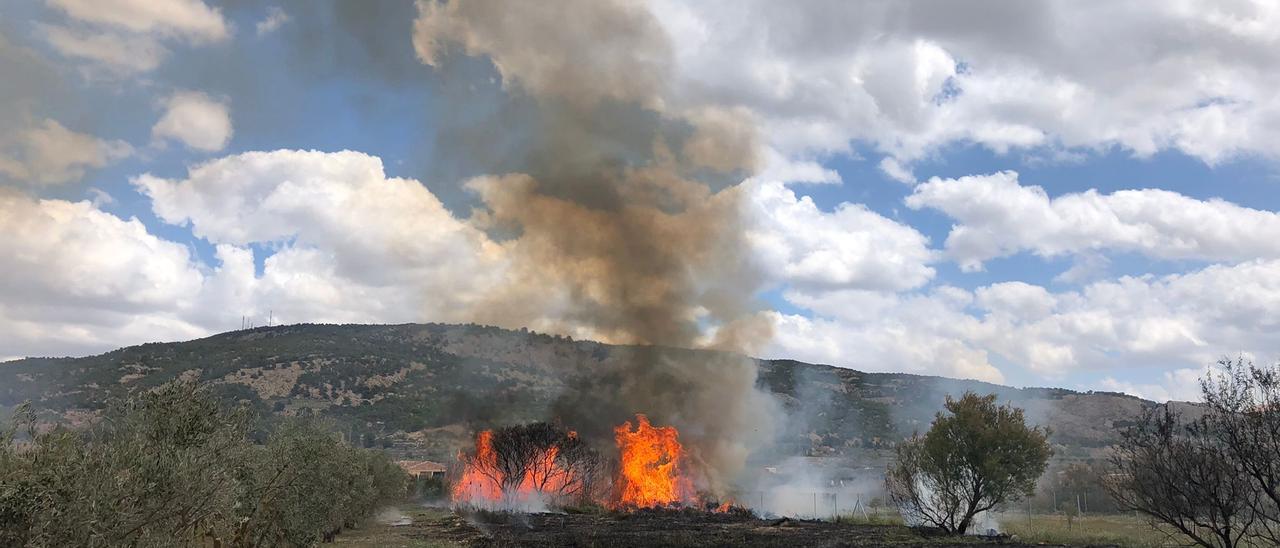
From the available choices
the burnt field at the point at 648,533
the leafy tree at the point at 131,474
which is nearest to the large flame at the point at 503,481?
the burnt field at the point at 648,533

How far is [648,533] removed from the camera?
4297cm

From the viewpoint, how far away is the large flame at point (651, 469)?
216 feet

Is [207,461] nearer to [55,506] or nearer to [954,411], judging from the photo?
[55,506]

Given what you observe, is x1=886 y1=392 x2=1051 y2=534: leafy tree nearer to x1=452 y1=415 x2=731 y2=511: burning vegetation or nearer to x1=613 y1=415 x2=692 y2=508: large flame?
x1=452 y1=415 x2=731 y2=511: burning vegetation

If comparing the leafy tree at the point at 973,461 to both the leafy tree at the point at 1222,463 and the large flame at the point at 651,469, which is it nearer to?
the leafy tree at the point at 1222,463

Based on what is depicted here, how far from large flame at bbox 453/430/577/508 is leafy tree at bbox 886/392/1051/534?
36265mm

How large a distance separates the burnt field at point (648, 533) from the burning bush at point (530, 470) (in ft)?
36.2

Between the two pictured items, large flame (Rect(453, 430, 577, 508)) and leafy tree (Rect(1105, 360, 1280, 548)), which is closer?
leafy tree (Rect(1105, 360, 1280, 548))

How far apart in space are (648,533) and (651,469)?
2418 cm

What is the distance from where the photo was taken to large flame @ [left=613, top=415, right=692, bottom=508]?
2594 inches

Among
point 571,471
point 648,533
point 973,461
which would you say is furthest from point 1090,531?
point 571,471

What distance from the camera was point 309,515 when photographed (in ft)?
93.9

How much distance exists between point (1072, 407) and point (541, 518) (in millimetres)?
117847

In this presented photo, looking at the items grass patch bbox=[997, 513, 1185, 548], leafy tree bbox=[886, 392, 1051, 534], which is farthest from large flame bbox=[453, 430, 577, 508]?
grass patch bbox=[997, 513, 1185, 548]
